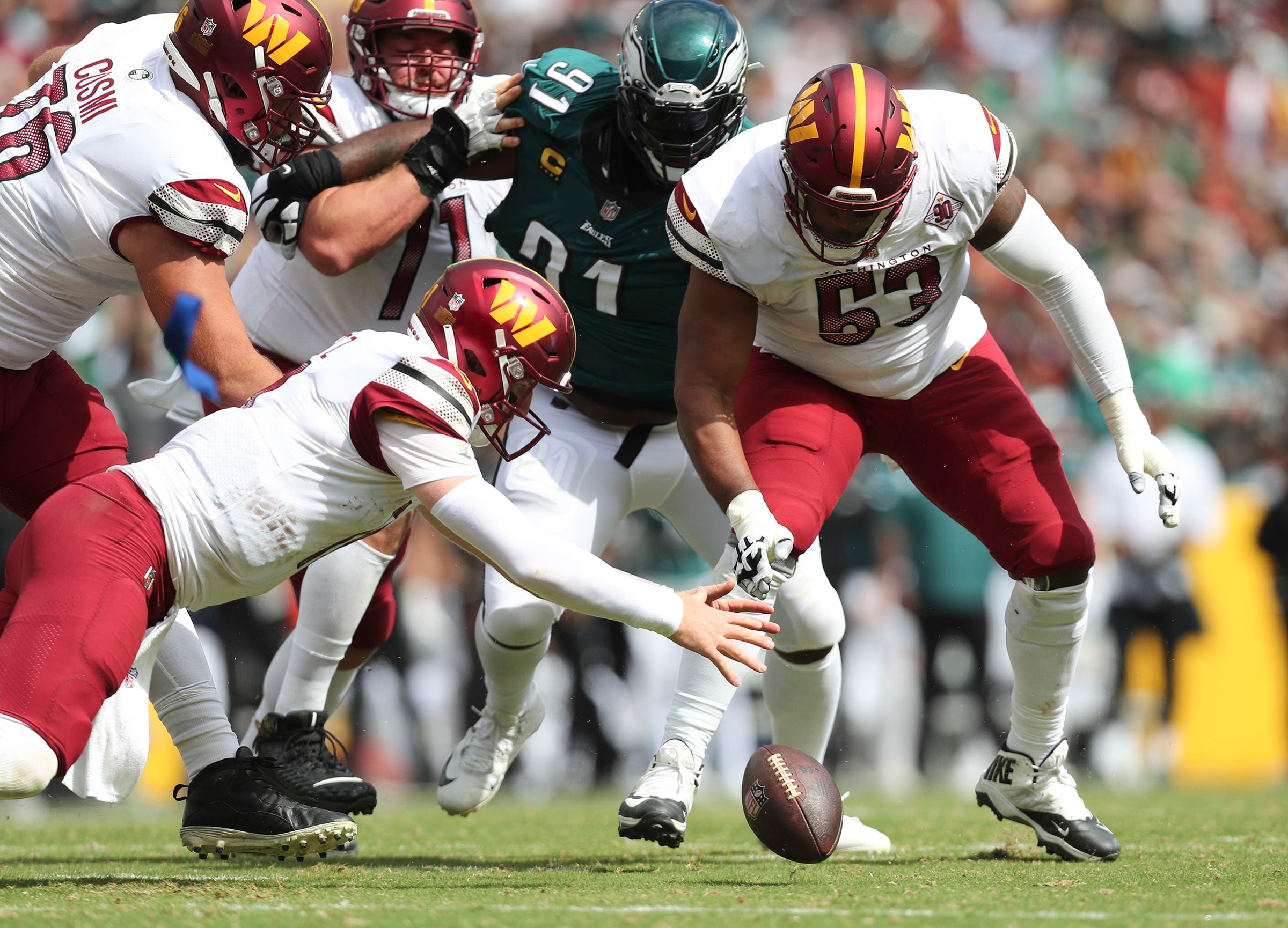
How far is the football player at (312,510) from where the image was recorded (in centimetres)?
329

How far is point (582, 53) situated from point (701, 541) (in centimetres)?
151

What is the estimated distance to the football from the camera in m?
3.60

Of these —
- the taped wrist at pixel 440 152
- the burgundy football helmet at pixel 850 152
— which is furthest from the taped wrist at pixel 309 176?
the burgundy football helmet at pixel 850 152

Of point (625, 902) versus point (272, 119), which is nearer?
point (625, 902)

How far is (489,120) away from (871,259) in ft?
4.13

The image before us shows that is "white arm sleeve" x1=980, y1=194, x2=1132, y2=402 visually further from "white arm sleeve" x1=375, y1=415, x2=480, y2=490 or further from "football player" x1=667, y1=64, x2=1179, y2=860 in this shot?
"white arm sleeve" x1=375, y1=415, x2=480, y2=490

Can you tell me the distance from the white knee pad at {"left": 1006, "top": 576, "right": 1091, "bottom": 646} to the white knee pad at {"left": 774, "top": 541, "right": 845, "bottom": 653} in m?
0.48

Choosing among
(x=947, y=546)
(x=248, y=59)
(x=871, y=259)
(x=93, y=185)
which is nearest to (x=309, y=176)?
(x=248, y=59)

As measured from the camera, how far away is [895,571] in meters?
8.41

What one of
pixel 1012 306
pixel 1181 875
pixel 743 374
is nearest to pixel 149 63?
pixel 743 374

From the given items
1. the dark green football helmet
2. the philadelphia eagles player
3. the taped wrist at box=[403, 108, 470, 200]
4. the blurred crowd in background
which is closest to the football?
the philadelphia eagles player

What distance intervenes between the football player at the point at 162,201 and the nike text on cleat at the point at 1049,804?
177 cm

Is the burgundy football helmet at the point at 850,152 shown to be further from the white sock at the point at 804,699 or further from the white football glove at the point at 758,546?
the white sock at the point at 804,699

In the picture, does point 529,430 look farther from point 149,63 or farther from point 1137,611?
point 1137,611
